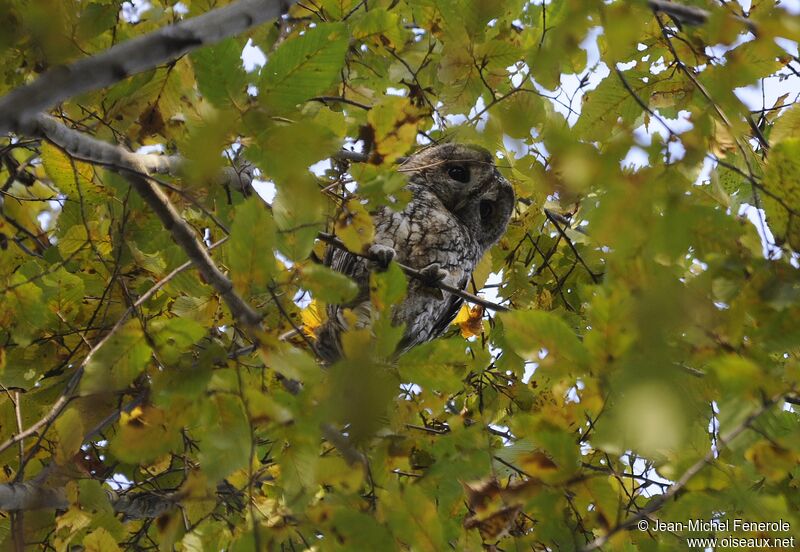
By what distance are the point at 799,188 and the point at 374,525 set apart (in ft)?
4.02

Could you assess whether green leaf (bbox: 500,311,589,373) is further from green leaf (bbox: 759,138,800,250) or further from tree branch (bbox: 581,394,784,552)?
green leaf (bbox: 759,138,800,250)

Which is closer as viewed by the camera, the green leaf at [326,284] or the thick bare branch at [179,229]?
the green leaf at [326,284]

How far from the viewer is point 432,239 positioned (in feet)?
10.4

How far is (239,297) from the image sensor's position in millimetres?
1468

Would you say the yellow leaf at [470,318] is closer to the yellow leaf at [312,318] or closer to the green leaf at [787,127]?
the yellow leaf at [312,318]

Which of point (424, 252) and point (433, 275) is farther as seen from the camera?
point (424, 252)

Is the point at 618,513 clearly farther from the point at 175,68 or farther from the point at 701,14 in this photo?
the point at 175,68

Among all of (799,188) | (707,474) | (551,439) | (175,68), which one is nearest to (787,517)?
(707,474)

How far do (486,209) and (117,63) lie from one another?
2.83m

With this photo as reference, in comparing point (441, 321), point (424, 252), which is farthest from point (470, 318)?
point (424, 252)

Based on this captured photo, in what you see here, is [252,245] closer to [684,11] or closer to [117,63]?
[117,63]

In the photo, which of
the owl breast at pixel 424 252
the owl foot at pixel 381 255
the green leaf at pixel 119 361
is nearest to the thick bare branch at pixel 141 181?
the green leaf at pixel 119 361

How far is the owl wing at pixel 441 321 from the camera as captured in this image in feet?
10.6

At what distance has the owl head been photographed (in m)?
3.67
